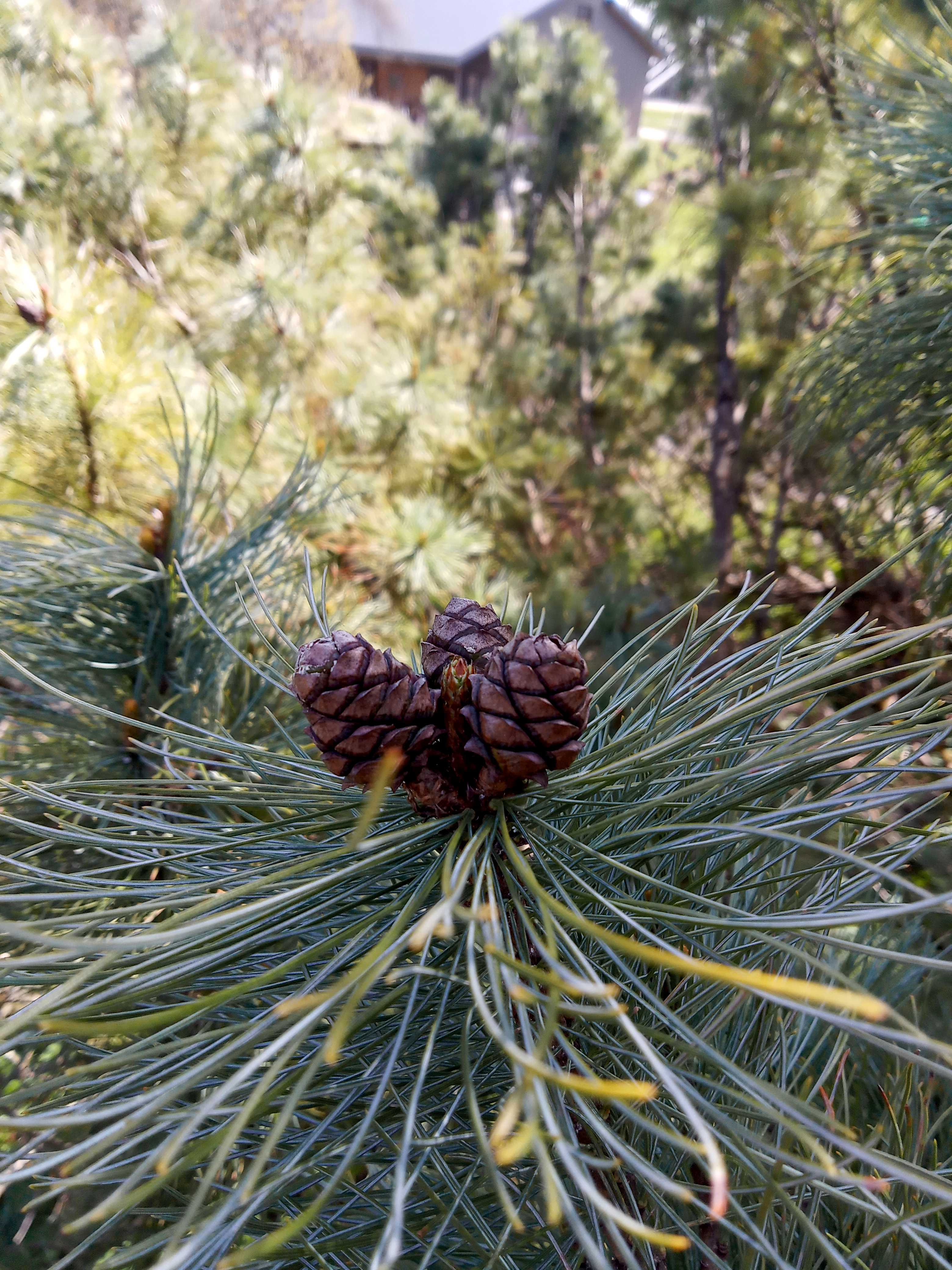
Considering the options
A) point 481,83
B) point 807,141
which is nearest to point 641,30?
point 807,141

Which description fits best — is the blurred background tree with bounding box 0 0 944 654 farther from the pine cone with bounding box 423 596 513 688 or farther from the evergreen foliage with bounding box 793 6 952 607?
the pine cone with bounding box 423 596 513 688

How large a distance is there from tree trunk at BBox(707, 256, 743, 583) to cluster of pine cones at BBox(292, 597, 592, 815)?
1421mm

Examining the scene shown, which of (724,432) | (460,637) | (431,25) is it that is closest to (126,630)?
(460,637)

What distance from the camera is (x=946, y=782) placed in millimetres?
172

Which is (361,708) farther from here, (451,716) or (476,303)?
(476,303)

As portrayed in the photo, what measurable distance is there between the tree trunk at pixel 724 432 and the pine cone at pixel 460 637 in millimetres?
1370

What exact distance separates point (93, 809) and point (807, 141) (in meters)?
1.60

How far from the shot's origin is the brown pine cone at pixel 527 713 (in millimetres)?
251

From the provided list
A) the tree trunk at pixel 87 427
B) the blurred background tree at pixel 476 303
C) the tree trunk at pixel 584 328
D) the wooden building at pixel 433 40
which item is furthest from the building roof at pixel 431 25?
the tree trunk at pixel 87 427

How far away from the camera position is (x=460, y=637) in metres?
0.31

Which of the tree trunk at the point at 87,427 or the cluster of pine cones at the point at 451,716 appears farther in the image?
the tree trunk at the point at 87,427

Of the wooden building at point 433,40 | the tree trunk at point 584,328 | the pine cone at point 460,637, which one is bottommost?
the pine cone at point 460,637

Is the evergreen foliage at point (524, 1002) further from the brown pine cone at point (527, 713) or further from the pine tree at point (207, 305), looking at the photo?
the pine tree at point (207, 305)

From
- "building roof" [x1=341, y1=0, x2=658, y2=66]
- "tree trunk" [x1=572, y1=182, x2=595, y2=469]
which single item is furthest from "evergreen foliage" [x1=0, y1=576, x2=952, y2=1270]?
"building roof" [x1=341, y1=0, x2=658, y2=66]
